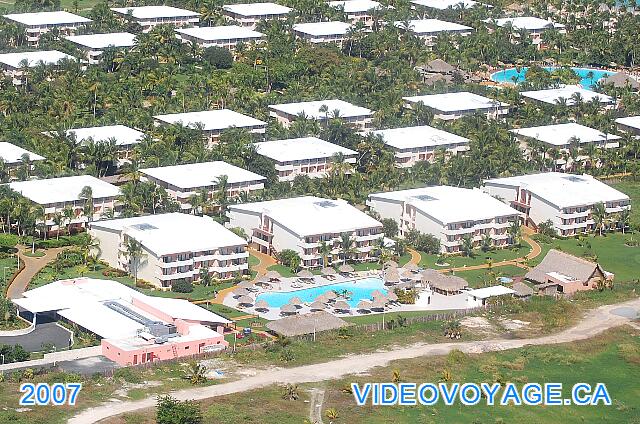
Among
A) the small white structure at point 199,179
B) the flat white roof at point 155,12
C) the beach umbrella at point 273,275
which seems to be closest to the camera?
the beach umbrella at point 273,275

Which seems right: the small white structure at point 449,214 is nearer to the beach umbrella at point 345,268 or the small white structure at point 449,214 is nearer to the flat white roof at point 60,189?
the beach umbrella at point 345,268

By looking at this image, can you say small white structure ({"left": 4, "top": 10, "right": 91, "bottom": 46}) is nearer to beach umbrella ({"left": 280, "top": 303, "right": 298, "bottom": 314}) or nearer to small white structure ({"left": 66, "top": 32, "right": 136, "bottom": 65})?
small white structure ({"left": 66, "top": 32, "right": 136, "bottom": 65})

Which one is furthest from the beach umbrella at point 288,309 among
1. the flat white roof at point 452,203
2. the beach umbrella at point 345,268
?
the flat white roof at point 452,203

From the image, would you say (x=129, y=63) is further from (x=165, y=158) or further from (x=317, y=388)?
(x=317, y=388)

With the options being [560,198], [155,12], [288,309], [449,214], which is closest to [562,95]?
[560,198]

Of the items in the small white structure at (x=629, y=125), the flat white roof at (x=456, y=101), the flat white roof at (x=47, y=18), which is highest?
the flat white roof at (x=47, y=18)

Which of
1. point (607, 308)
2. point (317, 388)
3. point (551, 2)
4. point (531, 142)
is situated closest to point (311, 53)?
point (531, 142)

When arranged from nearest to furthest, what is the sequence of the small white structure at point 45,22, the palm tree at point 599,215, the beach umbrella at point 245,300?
1. the beach umbrella at point 245,300
2. the palm tree at point 599,215
3. the small white structure at point 45,22

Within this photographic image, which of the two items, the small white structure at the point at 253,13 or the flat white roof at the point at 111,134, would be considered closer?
the flat white roof at the point at 111,134

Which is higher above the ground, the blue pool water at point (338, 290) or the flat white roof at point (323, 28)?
the flat white roof at point (323, 28)
